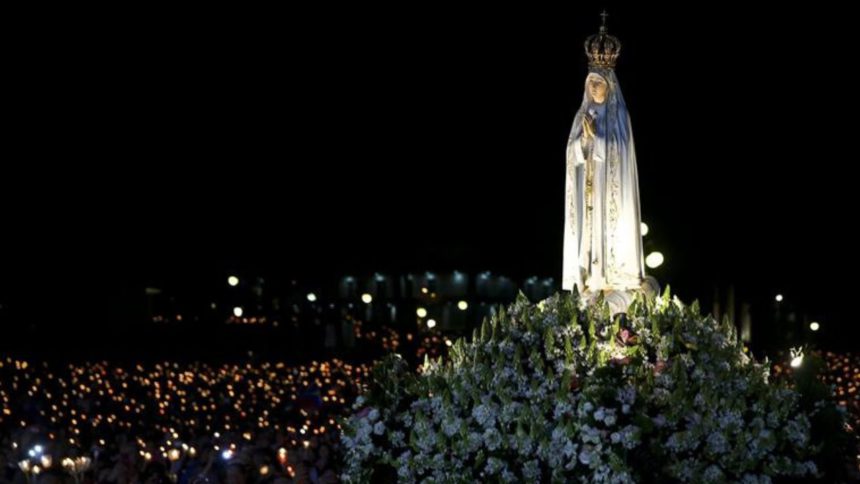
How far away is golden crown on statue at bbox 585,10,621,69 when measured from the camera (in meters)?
13.1

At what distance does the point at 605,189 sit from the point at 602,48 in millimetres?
1195

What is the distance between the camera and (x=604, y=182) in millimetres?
13055

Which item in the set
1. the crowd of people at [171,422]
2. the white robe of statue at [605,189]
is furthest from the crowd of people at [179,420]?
the white robe of statue at [605,189]

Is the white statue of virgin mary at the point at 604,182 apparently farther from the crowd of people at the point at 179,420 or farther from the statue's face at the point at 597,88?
the crowd of people at the point at 179,420

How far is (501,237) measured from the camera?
47.6 metres

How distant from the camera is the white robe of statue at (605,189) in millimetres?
13055

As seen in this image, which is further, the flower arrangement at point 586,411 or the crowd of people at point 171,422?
the crowd of people at point 171,422

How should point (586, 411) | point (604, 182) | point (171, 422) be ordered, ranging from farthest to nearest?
1. point (171, 422)
2. point (604, 182)
3. point (586, 411)

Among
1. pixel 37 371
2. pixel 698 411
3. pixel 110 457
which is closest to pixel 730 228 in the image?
pixel 37 371

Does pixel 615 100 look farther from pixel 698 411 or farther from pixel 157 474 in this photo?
pixel 157 474

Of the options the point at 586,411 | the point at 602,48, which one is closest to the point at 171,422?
the point at 602,48

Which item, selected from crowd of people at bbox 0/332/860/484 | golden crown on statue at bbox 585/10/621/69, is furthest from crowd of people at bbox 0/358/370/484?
golden crown on statue at bbox 585/10/621/69

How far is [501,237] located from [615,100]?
113 ft

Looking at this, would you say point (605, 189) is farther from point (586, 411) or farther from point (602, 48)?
point (586, 411)
